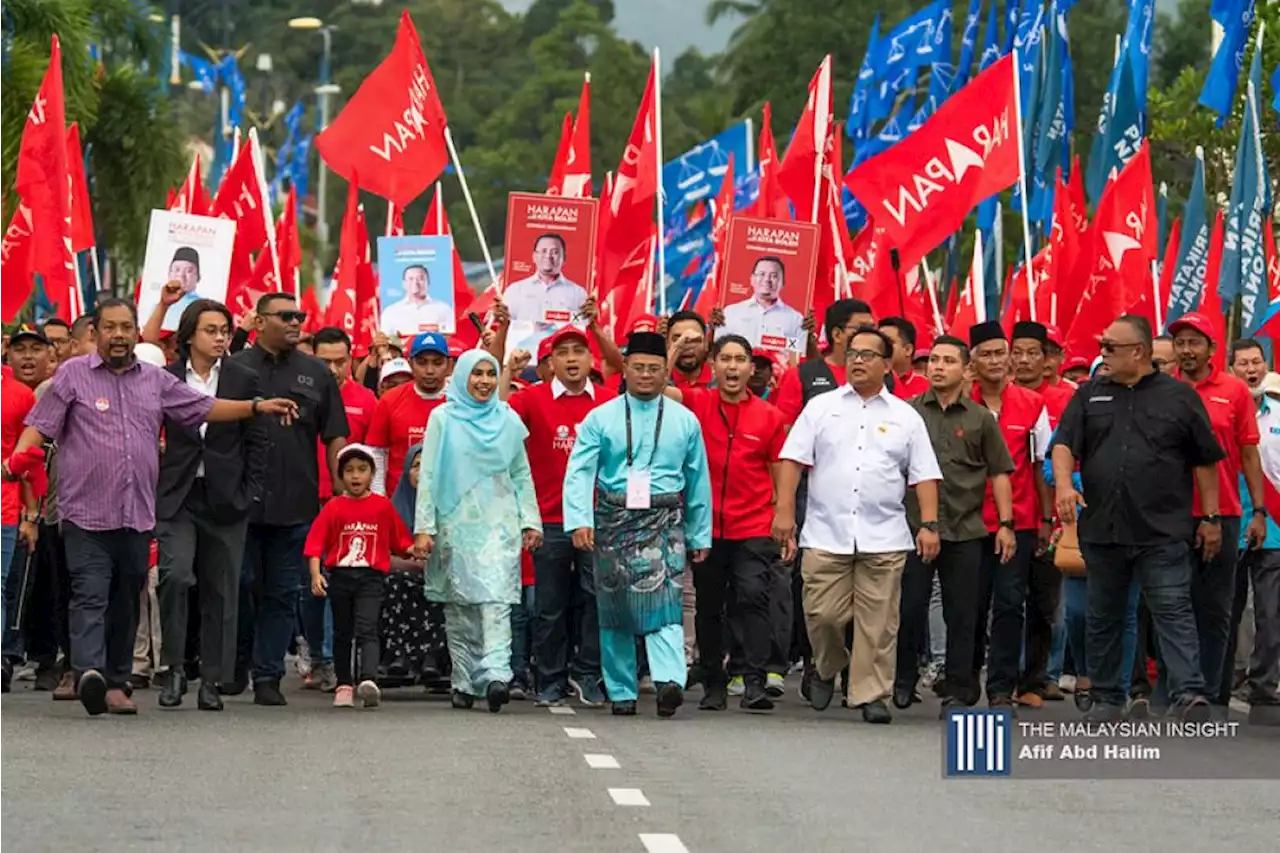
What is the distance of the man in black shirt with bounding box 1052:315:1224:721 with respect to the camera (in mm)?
15430

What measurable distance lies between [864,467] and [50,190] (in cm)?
986

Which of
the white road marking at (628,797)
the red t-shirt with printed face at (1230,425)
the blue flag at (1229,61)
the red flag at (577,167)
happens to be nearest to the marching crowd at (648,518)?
the red t-shirt with printed face at (1230,425)

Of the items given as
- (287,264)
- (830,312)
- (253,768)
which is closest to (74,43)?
(287,264)

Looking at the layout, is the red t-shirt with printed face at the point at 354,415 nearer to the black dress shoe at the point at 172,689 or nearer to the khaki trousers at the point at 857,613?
the black dress shoe at the point at 172,689

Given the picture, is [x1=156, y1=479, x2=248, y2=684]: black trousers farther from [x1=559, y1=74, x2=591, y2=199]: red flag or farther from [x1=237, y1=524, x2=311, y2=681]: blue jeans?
[x1=559, y1=74, x2=591, y2=199]: red flag

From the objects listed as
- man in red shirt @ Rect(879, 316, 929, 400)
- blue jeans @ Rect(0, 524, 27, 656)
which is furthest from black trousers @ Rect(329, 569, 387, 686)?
man in red shirt @ Rect(879, 316, 929, 400)

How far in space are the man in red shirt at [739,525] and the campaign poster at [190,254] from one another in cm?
708

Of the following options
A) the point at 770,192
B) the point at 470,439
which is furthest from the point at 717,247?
the point at 470,439

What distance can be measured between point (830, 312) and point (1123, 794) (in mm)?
6485

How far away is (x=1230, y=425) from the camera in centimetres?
1614

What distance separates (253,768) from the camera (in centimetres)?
1266

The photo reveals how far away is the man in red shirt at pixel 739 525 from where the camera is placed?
1656cm

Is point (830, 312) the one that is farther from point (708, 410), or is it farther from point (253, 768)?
point (253, 768)

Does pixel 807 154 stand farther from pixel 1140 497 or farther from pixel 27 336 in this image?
pixel 1140 497
